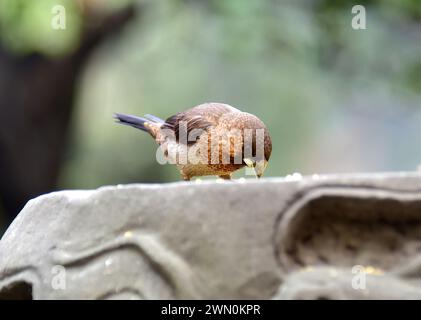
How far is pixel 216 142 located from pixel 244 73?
8.82 m

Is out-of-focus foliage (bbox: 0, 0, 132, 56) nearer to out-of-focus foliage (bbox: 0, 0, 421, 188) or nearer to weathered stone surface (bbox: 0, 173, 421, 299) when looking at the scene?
out-of-focus foliage (bbox: 0, 0, 421, 188)

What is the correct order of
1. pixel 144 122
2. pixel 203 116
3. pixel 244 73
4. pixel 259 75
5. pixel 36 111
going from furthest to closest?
pixel 244 73 < pixel 259 75 < pixel 36 111 < pixel 144 122 < pixel 203 116

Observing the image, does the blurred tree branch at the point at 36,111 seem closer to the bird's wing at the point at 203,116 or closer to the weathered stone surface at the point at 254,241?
the bird's wing at the point at 203,116

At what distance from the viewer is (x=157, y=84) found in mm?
12859

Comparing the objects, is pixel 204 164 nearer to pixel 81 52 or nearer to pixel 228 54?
pixel 228 54

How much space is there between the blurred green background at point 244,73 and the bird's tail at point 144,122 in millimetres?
1670

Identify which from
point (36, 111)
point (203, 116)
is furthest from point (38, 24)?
point (203, 116)

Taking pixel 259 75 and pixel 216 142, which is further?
pixel 259 75


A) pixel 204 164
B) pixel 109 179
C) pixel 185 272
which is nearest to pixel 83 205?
pixel 185 272

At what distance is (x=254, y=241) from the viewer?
2.07m

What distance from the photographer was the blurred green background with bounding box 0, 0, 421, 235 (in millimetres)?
6738

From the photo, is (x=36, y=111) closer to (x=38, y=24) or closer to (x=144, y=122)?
(x=38, y=24)

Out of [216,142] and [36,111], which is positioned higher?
[36,111]

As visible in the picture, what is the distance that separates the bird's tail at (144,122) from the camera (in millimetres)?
4250
